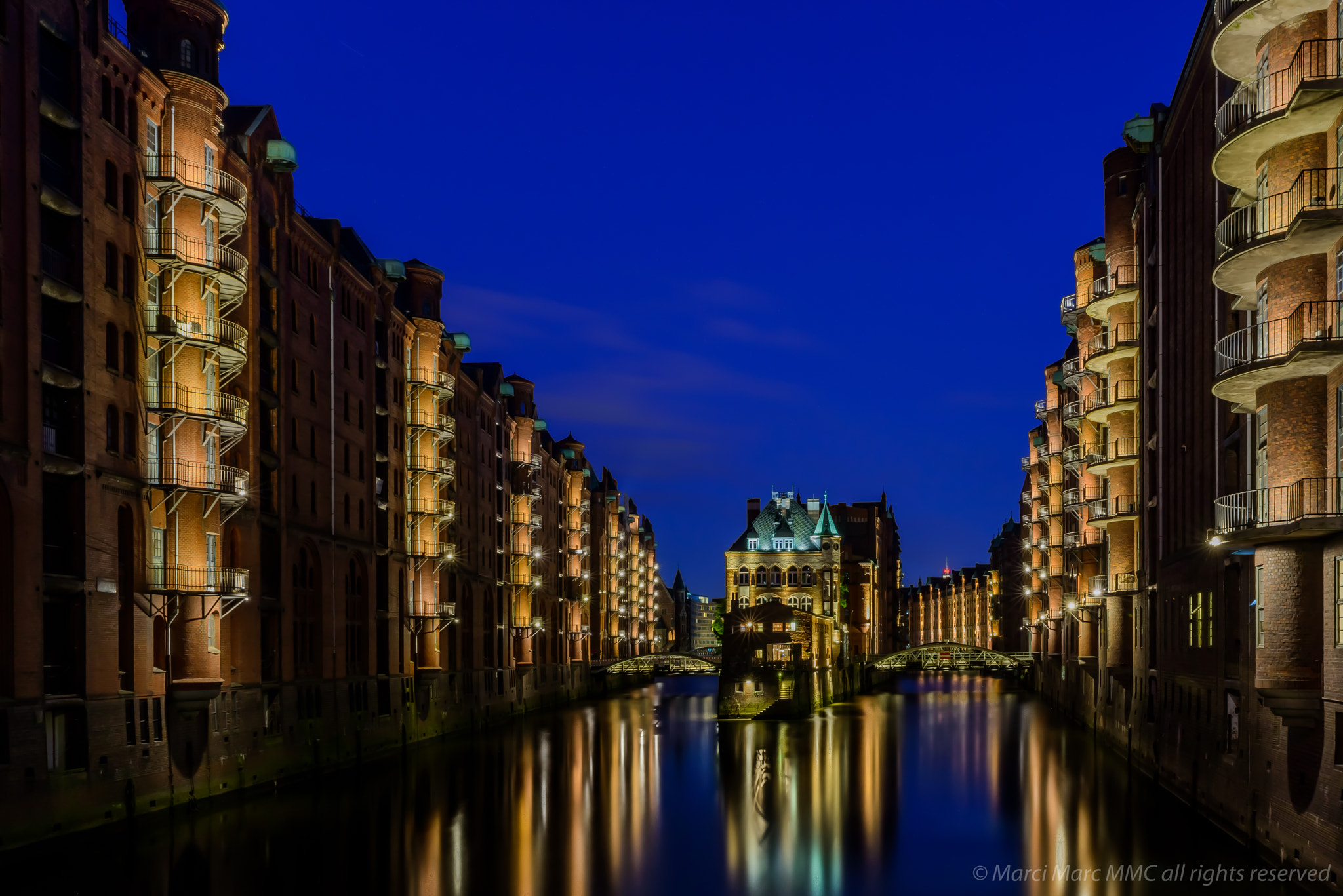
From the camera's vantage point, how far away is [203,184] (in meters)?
48.3

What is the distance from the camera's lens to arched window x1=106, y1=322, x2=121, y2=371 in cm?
4375

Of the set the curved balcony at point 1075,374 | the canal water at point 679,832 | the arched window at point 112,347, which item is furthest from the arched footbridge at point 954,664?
the arched window at point 112,347

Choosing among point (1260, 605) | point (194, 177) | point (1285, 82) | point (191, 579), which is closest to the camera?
point (1285, 82)

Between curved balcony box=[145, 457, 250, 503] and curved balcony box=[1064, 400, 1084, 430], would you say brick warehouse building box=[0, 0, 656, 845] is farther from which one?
curved balcony box=[1064, 400, 1084, 430]

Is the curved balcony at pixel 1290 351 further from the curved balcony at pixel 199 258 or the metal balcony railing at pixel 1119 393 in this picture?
the curved balcony at pixel 199 258

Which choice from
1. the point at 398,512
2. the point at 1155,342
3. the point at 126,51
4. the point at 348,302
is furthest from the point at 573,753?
the point at 126,51

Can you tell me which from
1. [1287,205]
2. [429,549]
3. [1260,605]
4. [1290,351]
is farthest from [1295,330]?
[429,549]

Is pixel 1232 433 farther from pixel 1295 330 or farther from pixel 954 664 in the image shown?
pixel 954 664

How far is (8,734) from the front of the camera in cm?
3644

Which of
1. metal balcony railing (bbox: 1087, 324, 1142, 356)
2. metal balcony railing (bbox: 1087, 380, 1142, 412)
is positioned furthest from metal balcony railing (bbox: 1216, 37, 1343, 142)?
metal balcony railing (bbox: 1087, 380, 1142, 412)

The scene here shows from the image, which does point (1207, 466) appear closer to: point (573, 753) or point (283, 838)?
point (283, 838)

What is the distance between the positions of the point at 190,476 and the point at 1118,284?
42.3 m

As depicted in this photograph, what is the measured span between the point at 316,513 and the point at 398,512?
13.2 meters

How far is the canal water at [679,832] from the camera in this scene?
35.9m
